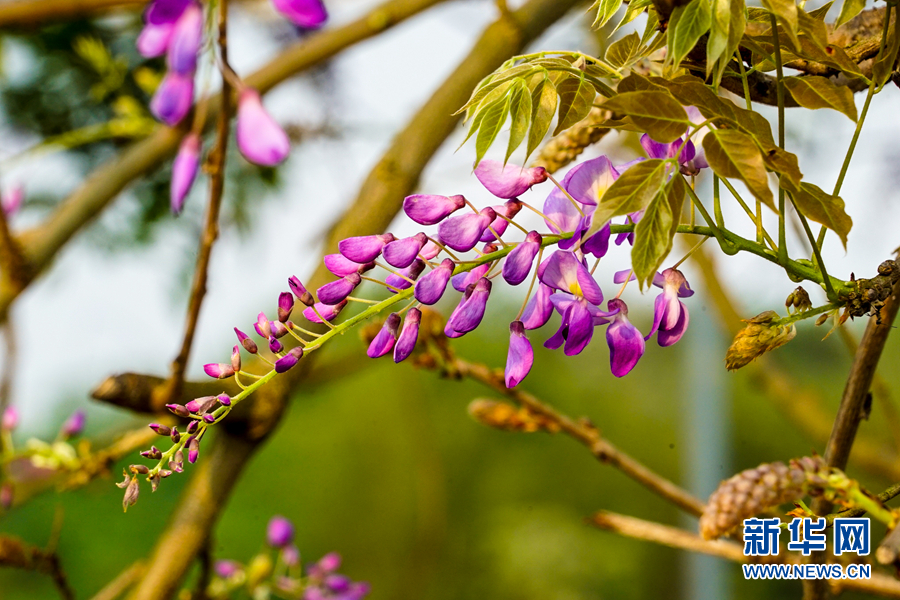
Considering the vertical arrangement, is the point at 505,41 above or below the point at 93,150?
above

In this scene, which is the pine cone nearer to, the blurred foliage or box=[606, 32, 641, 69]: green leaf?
box=[606, 32, 641, 69]: green leaf

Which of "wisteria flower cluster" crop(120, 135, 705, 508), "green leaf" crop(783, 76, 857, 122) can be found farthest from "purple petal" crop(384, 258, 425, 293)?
"green leaf" crop(783, 76, 857, 122)

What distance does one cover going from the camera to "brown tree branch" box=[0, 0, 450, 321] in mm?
466

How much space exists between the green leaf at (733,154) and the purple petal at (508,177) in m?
0.04

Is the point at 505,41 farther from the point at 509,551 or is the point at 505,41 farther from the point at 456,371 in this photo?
the point at 509,551

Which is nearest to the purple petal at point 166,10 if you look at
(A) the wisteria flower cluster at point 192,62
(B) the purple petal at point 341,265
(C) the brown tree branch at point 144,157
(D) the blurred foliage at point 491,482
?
(A) the wisteria flower cluster at point 192,62

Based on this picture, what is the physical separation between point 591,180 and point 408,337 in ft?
0.19

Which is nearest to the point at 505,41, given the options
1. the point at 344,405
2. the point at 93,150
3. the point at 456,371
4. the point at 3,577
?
the point at 456,371

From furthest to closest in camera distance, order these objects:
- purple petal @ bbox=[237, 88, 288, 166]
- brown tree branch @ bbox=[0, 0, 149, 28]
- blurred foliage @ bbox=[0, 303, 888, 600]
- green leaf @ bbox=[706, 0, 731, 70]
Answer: blurred foliage @ bbox=[0, 303, 888, 600]
brown tree branch @ bbox=[0, 0, 149, 28]
purple petal @ bbox=[237, 88, 288, 166]
green leaf @ bbox=[706, 0, 731, 70]

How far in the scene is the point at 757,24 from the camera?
19 cm

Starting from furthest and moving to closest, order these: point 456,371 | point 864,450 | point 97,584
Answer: point 97,584
point 864,450
point 456,371

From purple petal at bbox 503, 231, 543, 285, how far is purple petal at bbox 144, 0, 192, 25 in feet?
0.51

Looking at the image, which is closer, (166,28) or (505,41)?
(166,28)

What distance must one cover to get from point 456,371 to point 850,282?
19 cm
